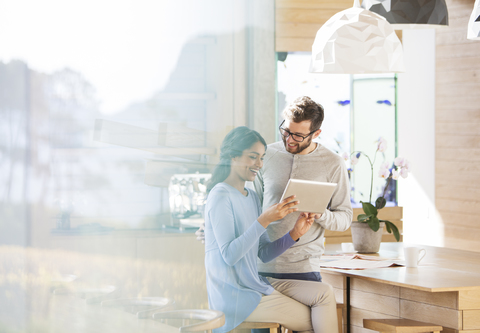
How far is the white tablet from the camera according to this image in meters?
1.83

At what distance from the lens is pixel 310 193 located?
1.88 metres

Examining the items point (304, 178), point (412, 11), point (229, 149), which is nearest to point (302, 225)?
point (304, 178)

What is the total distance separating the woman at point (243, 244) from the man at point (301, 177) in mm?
105

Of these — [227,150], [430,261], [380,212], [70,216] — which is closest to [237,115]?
[227,150]

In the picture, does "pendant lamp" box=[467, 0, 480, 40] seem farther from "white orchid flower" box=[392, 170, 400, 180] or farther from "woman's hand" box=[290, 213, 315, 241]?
"white orchid flower" box=[392, 170, 400, 180]

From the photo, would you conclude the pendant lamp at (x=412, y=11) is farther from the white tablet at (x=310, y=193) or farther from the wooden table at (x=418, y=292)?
the wooden table at (x=418, y=292)

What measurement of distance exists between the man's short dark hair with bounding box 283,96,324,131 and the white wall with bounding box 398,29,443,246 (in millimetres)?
3200

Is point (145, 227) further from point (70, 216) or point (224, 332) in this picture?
point (224, 332)

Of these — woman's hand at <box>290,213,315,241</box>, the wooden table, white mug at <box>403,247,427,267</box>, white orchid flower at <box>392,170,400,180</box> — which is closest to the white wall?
white orchid flower at <box>392,170,400,180</box>

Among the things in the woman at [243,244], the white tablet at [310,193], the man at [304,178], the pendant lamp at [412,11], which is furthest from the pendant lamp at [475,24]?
the woman at [243,244]

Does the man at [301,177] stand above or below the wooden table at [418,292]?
above

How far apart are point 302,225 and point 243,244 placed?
35 centimetres

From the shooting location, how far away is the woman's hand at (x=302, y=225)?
2.02 meters

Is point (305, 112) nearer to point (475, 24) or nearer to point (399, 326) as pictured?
point (475, 24)
